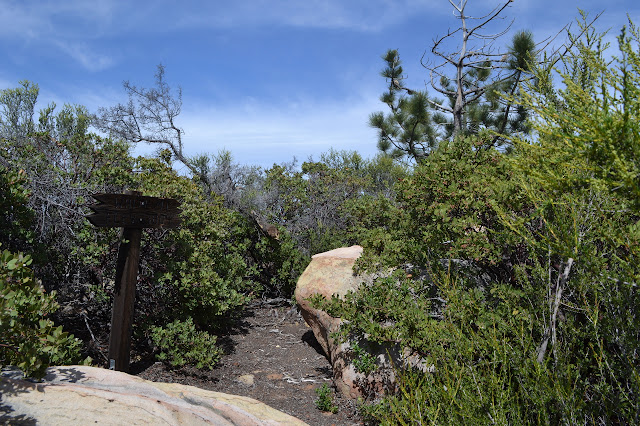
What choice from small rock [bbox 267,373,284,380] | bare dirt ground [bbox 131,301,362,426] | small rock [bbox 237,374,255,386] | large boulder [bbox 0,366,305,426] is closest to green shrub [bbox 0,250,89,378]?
large boulder [bbox 0,366,305,426]

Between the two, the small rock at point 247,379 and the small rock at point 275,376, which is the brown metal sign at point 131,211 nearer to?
the small rock at point 247,379

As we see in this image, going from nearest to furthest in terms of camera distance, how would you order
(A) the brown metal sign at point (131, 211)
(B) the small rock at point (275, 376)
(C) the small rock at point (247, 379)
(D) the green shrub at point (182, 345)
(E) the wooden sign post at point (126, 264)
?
(A) the brown metal sign at point (131, 211) < (E) the wooden sign post at point (126, 264) < (D) the green shrub at point (182, 345) < (C) the small rock at point (247, 379) < (B) the small rock at point (275, 376)

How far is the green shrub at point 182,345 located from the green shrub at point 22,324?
3049 mm

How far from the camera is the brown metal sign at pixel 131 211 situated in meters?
5.52

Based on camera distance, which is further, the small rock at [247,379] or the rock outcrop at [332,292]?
the small rock at [247,379]

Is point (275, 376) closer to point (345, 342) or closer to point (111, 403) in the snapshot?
point (345, 342)

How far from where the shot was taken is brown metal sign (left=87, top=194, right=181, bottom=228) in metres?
5.52

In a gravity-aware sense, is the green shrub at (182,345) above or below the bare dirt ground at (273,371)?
above

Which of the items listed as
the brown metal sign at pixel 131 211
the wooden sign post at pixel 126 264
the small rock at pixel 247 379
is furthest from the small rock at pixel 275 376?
the brown metal sign at pixel 131 211

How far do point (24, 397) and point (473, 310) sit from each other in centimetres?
382

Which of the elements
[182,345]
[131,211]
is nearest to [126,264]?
[131,211]

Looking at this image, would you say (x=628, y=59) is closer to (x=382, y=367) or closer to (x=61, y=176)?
(x=382, y=367)

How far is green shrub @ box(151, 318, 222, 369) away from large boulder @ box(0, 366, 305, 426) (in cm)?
276

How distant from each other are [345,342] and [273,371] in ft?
5.53
